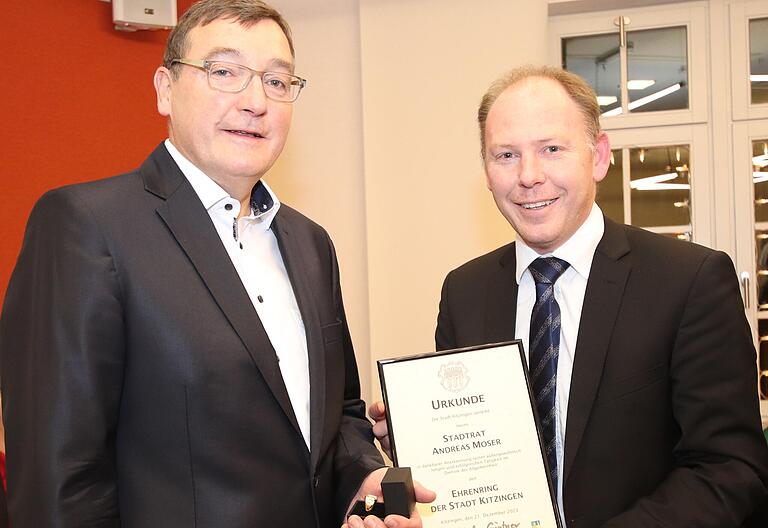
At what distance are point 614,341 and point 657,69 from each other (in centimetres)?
329

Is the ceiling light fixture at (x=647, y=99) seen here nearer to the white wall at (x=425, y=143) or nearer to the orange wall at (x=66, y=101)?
the white wall at (x=425, y=143)

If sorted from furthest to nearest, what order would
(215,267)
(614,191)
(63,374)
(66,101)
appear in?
(614,191)
(66,101)
(215,267)
(63,374)

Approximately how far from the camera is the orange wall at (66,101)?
377cm

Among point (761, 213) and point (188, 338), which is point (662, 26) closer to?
point (761, 213)

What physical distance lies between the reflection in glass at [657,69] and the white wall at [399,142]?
0.60m

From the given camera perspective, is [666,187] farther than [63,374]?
Yes

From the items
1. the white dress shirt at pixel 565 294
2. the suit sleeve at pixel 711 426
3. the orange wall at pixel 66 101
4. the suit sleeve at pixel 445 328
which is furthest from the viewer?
the orange wall at pixel 66 101

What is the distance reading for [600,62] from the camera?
4848mm

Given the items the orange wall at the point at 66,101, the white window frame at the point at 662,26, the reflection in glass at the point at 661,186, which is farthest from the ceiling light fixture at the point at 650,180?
the orange wall at the point at 66,101

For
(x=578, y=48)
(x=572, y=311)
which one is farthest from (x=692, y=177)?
(x=572, y=311)

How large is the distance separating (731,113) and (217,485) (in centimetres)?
398

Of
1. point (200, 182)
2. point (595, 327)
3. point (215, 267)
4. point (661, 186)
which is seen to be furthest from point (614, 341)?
point (661, 186)

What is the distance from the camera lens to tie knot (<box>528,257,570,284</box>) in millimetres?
2080

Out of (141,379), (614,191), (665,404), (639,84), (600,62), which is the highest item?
(600,62)
